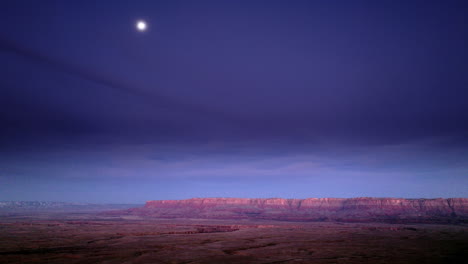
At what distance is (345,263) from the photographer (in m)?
44.1

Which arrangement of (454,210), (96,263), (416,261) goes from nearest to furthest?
(96,263) < (416,261) < (454,210)

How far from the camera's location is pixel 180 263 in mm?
43625

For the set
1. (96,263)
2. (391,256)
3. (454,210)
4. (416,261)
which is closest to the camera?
(96,263)

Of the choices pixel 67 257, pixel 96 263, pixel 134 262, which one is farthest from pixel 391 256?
pixel 67 257

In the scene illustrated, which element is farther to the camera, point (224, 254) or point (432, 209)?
point (432, 209)

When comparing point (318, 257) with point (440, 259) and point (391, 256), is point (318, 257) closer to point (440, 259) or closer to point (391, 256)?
point (391, 256)

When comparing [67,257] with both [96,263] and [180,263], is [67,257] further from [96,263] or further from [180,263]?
[180,263]

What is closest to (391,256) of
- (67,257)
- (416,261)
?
(416,261)

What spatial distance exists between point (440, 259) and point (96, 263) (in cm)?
5371

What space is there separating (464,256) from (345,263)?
25.1 metres

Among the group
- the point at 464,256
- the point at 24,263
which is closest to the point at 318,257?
the point at 464,256

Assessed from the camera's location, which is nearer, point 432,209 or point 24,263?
point 24,263

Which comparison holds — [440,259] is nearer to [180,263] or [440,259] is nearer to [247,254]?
[247,254]

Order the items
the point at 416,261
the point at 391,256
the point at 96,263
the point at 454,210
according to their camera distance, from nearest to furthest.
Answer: the point at 96,263 → the point at 416,261 → the point at 391,256 → the point at 454,210
